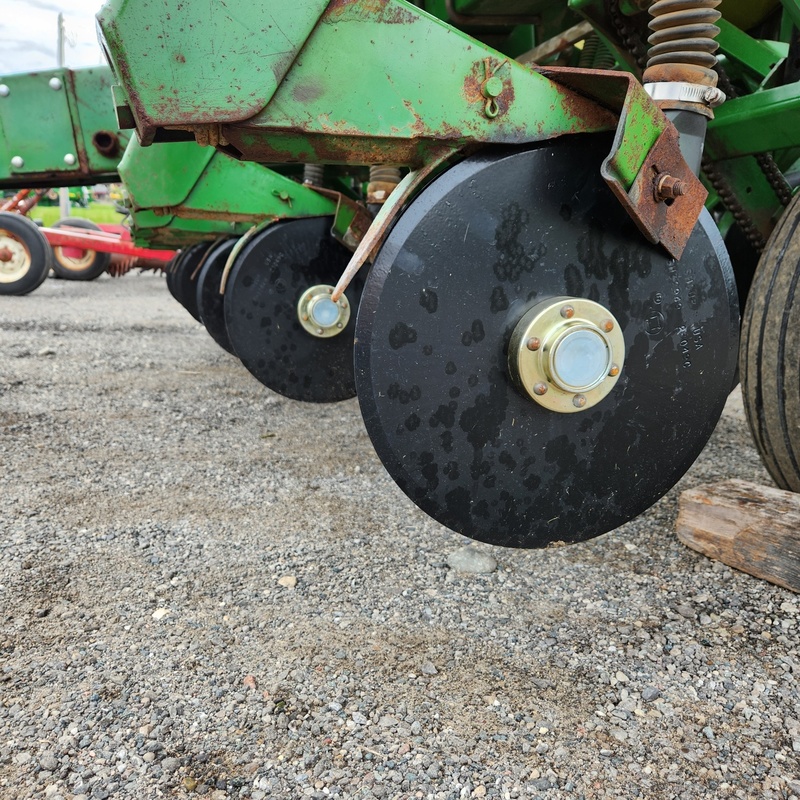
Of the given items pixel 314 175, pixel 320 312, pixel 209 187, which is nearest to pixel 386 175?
pixel 320 312

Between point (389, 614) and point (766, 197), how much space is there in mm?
1112

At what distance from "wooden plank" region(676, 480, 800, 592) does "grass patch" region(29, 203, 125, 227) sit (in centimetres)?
1466

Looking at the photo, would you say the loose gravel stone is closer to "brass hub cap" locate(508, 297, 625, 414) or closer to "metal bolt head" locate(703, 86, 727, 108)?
"brass hub cap" locate(508, 297, 625, 414)

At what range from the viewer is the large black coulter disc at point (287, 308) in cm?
229

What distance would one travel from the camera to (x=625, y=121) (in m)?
0.85

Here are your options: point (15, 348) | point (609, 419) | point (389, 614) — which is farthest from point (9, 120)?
point (609, 419)

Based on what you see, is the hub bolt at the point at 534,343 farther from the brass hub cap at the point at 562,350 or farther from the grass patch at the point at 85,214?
the grass patch at the point at 85,214

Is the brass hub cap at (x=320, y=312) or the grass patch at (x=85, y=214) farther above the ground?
the grass patch at (x=85, y=214)

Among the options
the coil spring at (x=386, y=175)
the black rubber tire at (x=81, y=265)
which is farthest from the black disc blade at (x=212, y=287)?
the black rubber tire at (x=81, y=265)

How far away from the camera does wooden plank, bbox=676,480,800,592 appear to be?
4.32 ft

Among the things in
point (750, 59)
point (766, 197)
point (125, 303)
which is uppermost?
point (750, 59)

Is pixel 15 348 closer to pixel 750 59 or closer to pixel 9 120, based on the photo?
pixel 9 120

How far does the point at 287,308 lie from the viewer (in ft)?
7.61

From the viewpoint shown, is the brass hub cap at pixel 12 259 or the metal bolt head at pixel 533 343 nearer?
the metal bolt head at pixel 533 343
